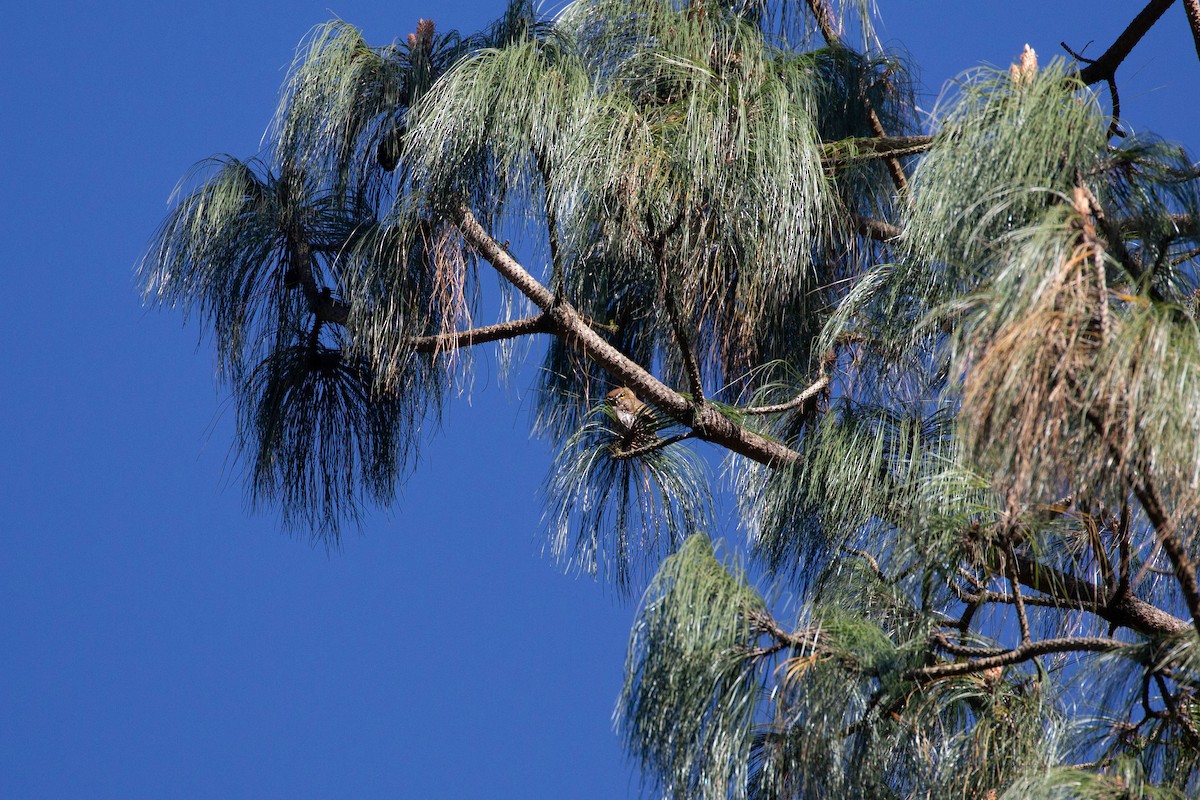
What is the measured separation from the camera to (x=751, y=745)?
5.08 ft

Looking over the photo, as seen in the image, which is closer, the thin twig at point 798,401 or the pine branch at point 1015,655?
the pine branch at point 1015,655

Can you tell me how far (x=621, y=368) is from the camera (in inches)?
74.6

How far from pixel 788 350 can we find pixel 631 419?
0.77 feet

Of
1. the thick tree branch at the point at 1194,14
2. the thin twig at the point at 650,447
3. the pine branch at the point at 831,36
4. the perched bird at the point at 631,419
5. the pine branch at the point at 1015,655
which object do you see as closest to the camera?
the pine branch at the point at 1015,655

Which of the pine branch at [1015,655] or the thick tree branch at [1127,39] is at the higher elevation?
the thick tree branch at [1127,39]

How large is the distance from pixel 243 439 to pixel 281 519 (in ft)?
0.38

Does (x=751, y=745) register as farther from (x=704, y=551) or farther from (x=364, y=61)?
(x=364, y=61)

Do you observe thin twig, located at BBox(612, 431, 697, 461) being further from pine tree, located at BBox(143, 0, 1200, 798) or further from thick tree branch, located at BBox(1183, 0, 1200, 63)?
thick tree branch, located at BBox(1183, 0, 1200, 63)

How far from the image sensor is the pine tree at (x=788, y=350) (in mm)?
1359

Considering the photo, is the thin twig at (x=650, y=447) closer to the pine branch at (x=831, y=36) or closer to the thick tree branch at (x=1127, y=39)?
the pine branch at (x=831, y=36)

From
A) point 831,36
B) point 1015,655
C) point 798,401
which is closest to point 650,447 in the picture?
point 798,401

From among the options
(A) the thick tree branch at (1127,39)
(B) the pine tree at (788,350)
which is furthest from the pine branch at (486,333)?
(A) the thick tree branch at (1127,39)

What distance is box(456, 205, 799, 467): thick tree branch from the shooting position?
1853mm

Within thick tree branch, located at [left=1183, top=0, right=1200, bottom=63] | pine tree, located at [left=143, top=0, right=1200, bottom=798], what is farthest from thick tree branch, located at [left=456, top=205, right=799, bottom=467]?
thick tree branch, located at [left=1183, top=0, right=1200, bottom=63]
